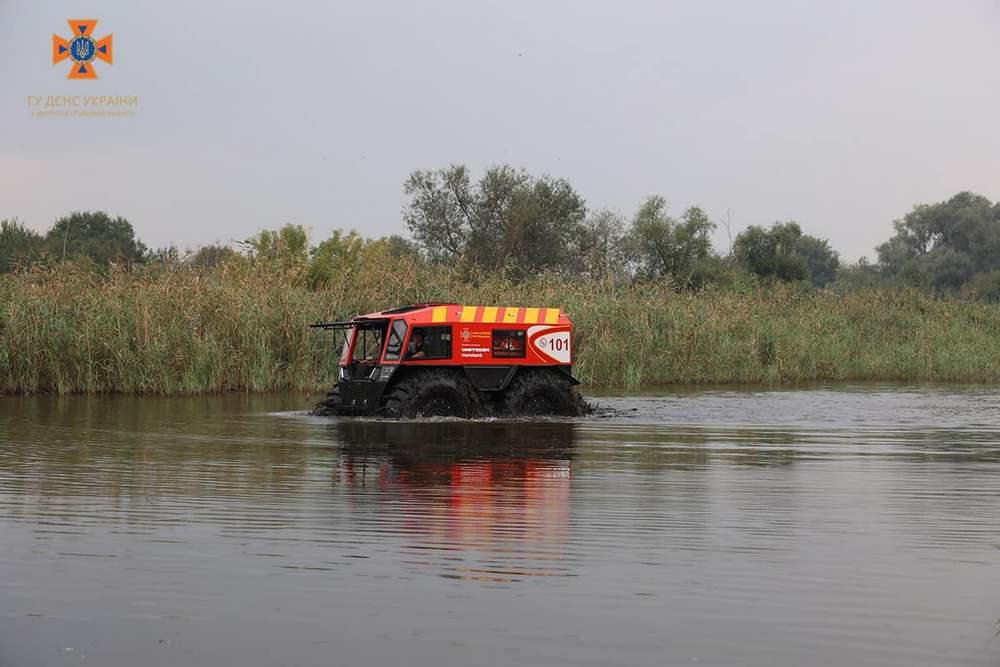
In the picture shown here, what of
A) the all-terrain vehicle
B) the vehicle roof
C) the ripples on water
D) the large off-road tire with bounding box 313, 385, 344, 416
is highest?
the vehicle roof

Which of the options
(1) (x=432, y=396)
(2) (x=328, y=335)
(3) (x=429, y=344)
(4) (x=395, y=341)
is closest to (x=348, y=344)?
(4) (x=395, y=341)

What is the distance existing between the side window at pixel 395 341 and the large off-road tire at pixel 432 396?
39 centimetres

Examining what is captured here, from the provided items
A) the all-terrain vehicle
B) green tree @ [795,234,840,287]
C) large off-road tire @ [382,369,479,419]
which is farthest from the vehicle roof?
green tree @ [795,234,840,287]

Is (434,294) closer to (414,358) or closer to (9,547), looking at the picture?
(414,358)

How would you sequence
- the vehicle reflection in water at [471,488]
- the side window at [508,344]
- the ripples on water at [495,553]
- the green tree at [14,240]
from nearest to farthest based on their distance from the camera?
the ripples on water at [495,553] → the vehicle reflection in water at [471,488] → the side window at [508,344] → the green tree at [14,240]

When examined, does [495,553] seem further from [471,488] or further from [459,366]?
[459,366]

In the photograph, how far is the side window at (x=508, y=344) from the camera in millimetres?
18281

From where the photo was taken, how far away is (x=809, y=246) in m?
89.8

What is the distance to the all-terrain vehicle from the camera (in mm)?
17703

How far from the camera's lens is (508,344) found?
723 inches

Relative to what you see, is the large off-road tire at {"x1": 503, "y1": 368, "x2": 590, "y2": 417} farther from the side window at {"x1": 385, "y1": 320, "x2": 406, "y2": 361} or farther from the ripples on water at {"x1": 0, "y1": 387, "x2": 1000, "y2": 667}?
the ripples on water at {"x1": 0, "y1": 387, "x2": 1000, "y2": 667}

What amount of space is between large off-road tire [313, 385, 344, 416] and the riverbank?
6.88 metres

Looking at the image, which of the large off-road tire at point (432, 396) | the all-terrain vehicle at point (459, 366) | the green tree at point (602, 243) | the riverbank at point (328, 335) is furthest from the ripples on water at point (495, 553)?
the green tree at point (602, 243)

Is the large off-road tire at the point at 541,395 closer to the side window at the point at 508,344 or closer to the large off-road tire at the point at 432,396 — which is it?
the side window at the point at 508,344
